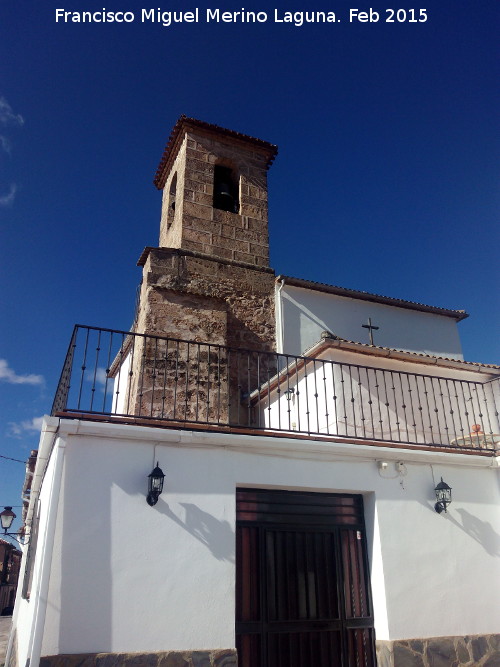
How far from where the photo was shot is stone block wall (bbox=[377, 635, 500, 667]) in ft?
19.4

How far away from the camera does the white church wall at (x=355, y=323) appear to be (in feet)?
37.2

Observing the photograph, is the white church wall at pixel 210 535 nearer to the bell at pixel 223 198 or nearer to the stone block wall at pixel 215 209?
the stone block wall at pixel 215 209

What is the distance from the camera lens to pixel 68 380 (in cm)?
→ 624

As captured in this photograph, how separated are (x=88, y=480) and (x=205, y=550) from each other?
1.44m

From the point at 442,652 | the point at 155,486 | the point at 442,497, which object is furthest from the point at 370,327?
the point at 155,486

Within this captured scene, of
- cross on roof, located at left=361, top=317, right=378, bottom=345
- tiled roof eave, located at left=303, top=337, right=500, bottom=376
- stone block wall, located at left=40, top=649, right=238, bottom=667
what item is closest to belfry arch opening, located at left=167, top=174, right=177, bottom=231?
cross on roof, located at left=361, top=317, right=378, bottom=345

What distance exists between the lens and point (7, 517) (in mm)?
14109

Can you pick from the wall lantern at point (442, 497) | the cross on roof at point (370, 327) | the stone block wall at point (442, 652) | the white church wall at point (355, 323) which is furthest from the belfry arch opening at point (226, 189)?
the stone block wall at point (442, 652)

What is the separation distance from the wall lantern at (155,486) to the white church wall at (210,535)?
9 cm

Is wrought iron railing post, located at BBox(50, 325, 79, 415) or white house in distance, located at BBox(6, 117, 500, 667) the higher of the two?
wrought iron railing post, located at BBox(50, 325, 79, 415)

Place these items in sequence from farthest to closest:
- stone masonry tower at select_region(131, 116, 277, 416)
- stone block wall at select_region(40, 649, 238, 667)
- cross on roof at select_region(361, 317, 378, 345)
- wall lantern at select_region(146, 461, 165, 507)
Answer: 1. cross on roof at select_region(361, 317, 378, 345)
2. stone masonry tower at select_region(131, 116, 277, 416)
3. wall lantern at select_region(146, 461, 165, 507)
4. stone block wall at select_region(40, 649, 238, 667)

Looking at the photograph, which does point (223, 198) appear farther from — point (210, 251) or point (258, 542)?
point (258, 542)

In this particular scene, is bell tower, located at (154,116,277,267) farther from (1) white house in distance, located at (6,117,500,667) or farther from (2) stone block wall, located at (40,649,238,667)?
(2) stone block wall, located at (40,649,238,667)

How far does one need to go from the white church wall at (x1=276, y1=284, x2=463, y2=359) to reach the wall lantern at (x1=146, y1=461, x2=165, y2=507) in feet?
18.9
